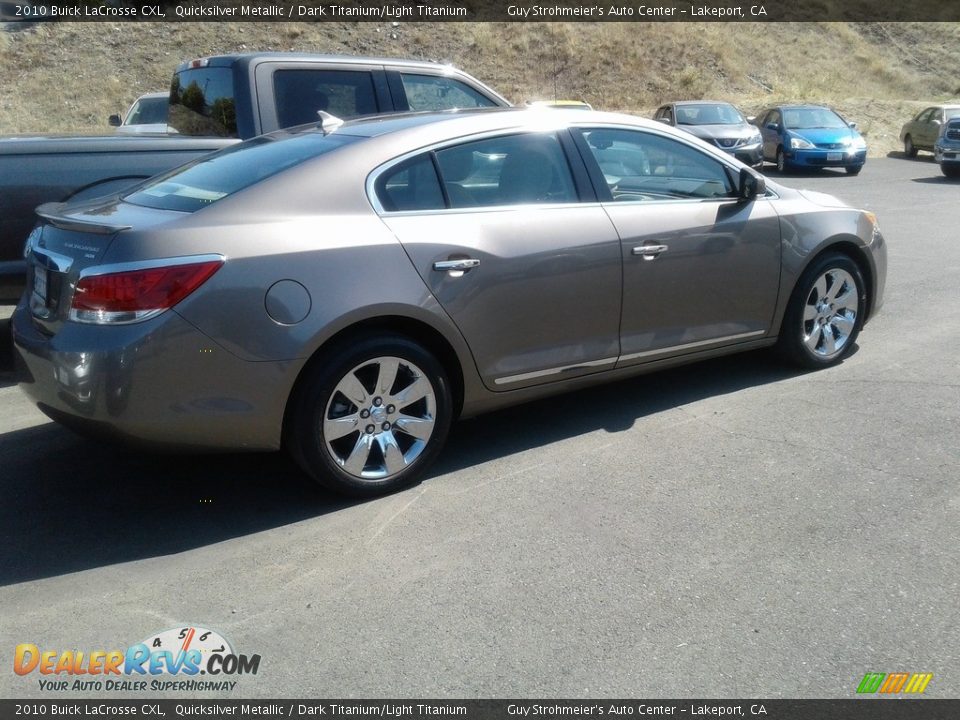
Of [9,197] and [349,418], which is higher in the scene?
[9,197]

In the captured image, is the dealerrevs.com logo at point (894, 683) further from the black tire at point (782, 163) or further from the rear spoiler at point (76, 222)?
the black tire at point (782, 163)

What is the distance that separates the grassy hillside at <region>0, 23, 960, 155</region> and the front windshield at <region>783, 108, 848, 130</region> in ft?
20.0

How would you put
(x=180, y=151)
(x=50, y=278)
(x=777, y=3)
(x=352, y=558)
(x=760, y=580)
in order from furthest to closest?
1. (x=777, y=3)
2. (x=180, y=151)
3. (x=50, y=278)
4. (x=352, y=558)
5. (x=760, y=580)

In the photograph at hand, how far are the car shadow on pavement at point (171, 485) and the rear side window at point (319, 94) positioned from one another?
2.98 meters

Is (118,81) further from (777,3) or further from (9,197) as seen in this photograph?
(777,3)

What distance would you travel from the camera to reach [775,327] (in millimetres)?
5922

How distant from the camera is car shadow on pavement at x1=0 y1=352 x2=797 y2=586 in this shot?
4109mm

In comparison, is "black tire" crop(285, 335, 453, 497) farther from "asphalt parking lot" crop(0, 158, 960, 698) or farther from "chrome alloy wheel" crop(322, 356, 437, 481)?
"asphalt parking lot" crop(0, 158, 960, 698)

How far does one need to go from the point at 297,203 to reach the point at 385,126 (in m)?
0.80

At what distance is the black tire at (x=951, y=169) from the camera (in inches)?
807

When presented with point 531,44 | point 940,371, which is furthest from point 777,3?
point 940,371

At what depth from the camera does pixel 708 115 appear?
22.6 m
